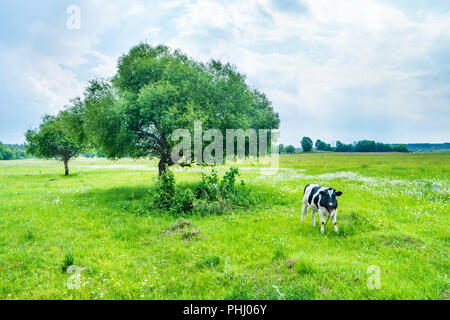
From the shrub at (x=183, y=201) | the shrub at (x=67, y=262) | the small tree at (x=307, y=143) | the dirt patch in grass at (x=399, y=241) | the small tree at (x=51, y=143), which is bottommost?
the shrub at (x=67, y=262)

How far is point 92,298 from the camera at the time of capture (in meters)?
5.50

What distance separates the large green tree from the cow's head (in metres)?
9.39

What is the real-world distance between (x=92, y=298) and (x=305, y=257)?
5.70 meters

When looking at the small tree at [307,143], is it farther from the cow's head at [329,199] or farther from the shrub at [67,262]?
the shrub at [67,262]

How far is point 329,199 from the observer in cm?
898

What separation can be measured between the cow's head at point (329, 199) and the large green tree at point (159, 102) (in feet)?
30.8


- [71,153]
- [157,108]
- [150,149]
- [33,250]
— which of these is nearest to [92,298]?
[33,250]

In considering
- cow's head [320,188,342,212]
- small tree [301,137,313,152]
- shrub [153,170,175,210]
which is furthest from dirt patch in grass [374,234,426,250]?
small tree [301,137,313,152]

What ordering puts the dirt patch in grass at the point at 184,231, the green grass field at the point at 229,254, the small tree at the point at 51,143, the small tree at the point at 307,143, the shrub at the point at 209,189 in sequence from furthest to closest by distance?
the small tree at the point at 307,143 → the small tree at the point at 51,143 → the shrub at the point at 209,189 → the dirt patch in grass at the point at 184,231 → the green grass field at the point at 229,254

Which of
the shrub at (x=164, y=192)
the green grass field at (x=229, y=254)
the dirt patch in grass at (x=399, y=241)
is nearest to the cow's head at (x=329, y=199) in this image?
the green grass field at (x=229, y=254)

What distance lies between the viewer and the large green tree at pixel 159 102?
16141mm

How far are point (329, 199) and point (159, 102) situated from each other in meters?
12.9

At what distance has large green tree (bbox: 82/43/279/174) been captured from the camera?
53.0 ft

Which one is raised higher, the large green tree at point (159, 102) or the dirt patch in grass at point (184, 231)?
the large green tree at point (159, 102)
